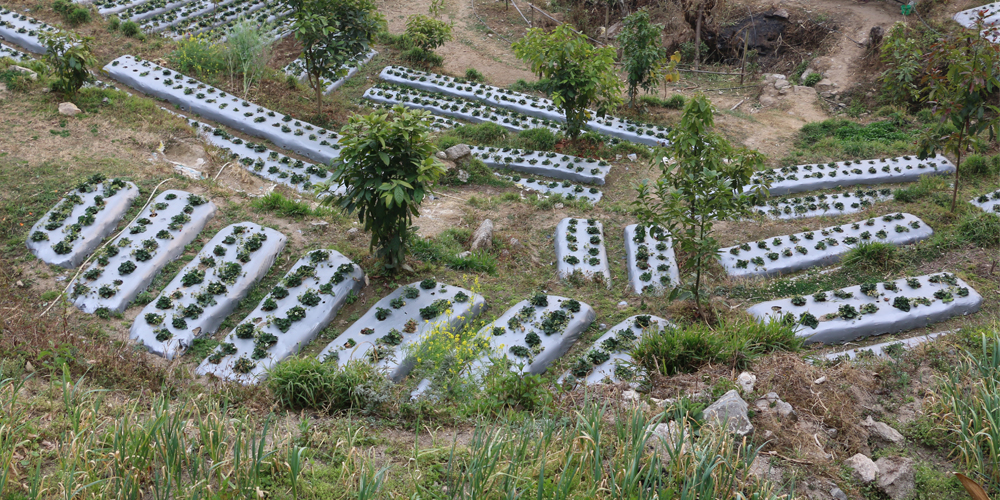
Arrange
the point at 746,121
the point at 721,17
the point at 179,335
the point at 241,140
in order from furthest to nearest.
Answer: the point at 721,17 → the point at 746,121 → the point at 241,140 → the point at 179,335

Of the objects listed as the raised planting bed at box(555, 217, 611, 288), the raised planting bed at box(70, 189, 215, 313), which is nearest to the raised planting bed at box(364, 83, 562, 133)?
the raised planting bed at box(555, 217, 611, 288)

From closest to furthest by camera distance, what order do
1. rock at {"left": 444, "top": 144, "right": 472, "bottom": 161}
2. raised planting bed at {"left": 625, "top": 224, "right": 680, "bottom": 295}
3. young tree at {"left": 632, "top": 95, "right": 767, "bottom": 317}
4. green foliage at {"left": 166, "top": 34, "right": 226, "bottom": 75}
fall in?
young tree at {"left": 632, "top": 95, "right": 767, "bottom": 317}
raised planting bed at {"left": 625, "top": 224, "right": 680, "bottom": 295}
rock at {"left": 444, "top": 144, "right": 472, "bottom": 161}
green foliage at {"left": 166, "top": 34, "right": 226, "bottom": 75}

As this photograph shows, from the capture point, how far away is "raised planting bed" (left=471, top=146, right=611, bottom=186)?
9930 mm

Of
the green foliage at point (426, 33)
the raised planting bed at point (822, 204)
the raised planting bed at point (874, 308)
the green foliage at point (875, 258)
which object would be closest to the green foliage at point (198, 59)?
the green foliage at point (426, 33)

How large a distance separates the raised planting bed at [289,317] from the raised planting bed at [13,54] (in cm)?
788

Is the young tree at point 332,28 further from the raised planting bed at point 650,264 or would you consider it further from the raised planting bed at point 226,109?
the raised planting bed at point 650,264

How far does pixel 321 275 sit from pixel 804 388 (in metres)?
4.48

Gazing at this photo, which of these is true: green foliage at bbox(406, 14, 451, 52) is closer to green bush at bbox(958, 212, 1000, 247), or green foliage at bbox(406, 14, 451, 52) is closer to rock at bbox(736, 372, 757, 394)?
green bush at bbox(958, 212, 1000, 247)

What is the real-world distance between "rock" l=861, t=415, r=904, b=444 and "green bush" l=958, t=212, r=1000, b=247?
464cm

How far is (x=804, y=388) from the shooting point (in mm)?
4773

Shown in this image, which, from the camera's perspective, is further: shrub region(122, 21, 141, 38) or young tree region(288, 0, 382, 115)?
shrub region(122, 21, 141, 38)

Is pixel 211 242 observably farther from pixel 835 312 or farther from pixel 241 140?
pixel 835 312

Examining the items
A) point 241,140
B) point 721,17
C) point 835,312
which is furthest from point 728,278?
point 721,17

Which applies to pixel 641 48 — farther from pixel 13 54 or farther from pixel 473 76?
pixel 13 54
